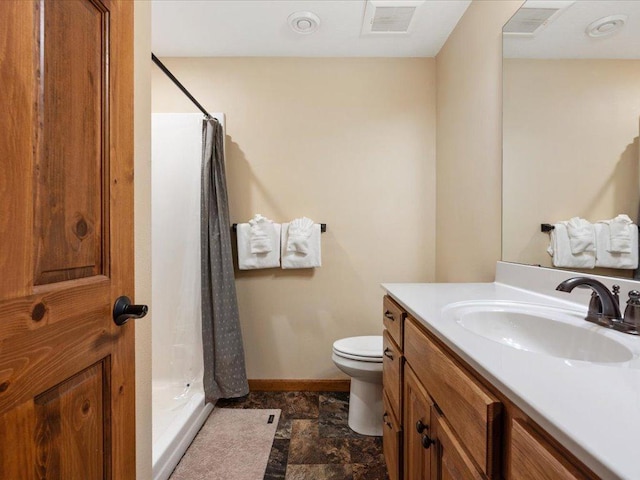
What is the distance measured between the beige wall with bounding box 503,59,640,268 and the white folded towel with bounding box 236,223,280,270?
4.58ft

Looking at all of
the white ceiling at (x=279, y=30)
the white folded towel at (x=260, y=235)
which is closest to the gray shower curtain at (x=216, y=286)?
the white folded towel at (x=260, y=235)

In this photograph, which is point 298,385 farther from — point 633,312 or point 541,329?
point 633,312

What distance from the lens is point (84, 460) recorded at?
2.07 feet

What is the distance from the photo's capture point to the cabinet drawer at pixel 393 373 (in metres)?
1.18

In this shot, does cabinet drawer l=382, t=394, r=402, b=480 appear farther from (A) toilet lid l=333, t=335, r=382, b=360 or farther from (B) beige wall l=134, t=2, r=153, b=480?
(B) beige wall l=134, t=2, r=153, b=480

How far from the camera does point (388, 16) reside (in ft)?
5.90

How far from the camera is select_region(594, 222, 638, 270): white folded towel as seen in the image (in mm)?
890

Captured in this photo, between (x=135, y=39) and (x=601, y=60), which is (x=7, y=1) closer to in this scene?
(x=135, y=39)

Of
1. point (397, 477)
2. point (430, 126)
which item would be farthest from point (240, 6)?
point (397, 477)

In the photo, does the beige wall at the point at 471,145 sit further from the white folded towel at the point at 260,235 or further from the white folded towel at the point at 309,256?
the white folded towel at the point at 260,235

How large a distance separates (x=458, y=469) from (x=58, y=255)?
935 mm

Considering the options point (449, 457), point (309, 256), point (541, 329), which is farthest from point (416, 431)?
point (309, 256)

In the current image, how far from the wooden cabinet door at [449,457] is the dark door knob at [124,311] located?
2.60 feet

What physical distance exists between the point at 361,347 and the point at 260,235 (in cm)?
99
